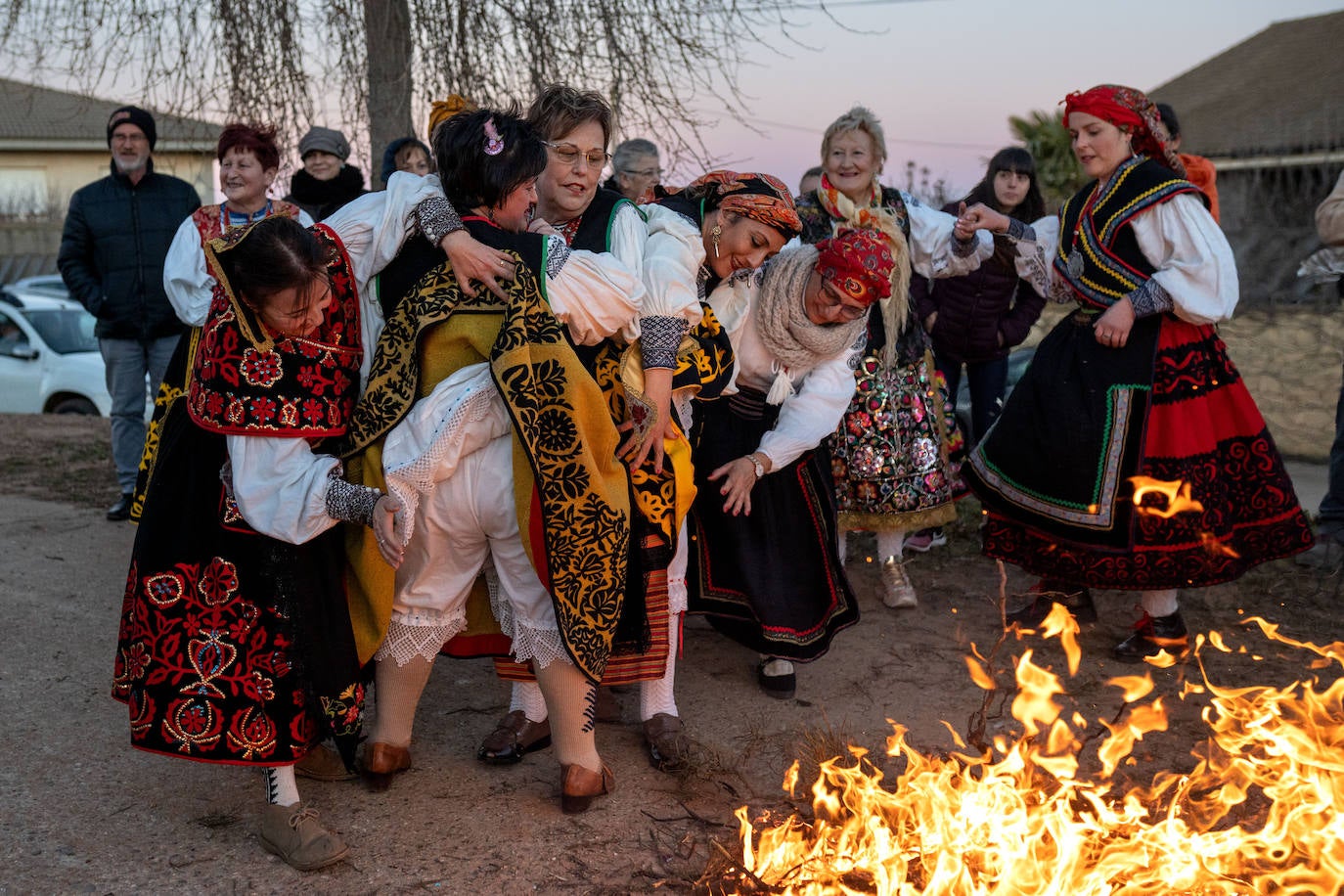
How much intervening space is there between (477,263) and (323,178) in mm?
3514

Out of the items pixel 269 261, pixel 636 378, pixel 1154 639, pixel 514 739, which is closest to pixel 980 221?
pixel 1154 639

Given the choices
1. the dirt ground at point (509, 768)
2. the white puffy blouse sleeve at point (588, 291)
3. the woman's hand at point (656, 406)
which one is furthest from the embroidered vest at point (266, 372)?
the dirt ground at point (509, 768)

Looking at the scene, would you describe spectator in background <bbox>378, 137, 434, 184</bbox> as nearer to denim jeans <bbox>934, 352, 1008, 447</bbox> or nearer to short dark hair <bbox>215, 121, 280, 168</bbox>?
short dark hair <bbox>215, 121, 280, 168</bbox>

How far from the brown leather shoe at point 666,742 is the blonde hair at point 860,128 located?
262 centimetres

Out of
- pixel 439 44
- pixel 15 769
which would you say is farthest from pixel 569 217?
pixel 439 44

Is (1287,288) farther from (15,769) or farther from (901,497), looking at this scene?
(15,769)

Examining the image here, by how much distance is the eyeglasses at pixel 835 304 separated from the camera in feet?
12.5

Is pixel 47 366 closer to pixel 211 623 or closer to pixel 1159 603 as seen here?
pixel 211 623

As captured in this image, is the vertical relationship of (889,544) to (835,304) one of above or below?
below

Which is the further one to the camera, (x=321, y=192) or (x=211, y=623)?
(x=321, y=192)

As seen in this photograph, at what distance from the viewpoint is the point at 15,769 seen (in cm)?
335

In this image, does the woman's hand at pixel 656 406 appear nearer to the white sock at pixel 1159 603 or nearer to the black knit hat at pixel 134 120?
the white sock at pixel 1159 603

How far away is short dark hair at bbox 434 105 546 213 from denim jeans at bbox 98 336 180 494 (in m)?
3.83

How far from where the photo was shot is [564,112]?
325cm
